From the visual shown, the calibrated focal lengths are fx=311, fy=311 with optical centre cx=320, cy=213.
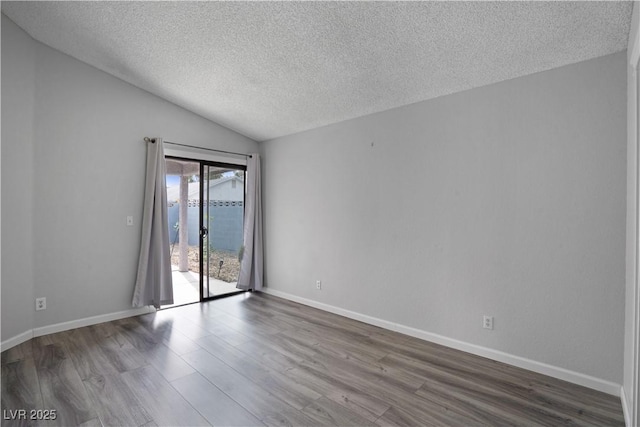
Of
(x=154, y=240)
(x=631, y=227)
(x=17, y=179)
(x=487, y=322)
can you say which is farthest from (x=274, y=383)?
(x=17, y=179)

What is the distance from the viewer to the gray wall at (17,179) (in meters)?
2.87

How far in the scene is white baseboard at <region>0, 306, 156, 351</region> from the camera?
2929 mm

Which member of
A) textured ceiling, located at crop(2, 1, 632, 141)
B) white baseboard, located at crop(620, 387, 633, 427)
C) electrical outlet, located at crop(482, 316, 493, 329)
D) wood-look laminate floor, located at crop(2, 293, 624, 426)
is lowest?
wood-look laminate floor, located at crop(2, 293, 624, 426)

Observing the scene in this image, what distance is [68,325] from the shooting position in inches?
134

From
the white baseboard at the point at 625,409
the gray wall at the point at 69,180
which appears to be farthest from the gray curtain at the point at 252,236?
the white baseboard at the point at 625,409

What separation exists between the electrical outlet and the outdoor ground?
3.56 metres

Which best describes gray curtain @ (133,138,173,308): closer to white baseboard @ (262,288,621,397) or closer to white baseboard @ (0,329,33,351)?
white baseboard @ (0,329,33,351)

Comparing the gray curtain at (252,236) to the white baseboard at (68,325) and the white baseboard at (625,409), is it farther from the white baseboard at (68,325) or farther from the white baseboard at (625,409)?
the white baseboard at (625,409)

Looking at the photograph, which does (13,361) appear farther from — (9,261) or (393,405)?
(393,405)

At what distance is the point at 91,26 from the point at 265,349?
3401mm

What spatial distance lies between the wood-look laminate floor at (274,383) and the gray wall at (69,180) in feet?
1.54

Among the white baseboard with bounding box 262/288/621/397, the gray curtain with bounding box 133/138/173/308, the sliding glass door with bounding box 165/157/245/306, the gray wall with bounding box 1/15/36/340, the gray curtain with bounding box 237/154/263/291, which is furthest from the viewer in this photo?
the gray curtain with bounding box 237/154/263/291

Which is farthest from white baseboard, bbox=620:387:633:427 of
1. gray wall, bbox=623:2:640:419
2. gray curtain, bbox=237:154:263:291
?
gray curtain, bbox=237:154:263:291

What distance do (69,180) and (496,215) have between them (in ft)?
14.5
